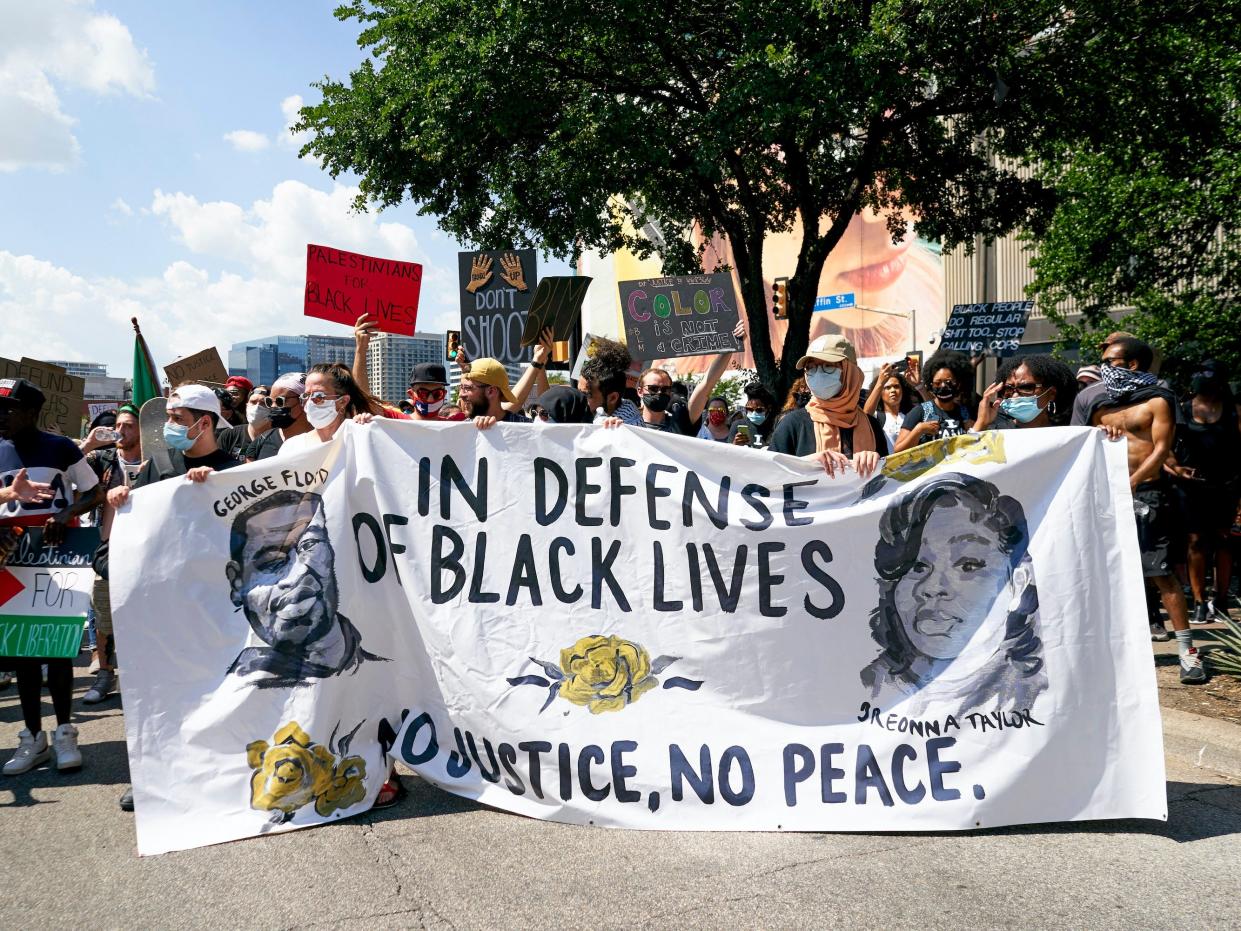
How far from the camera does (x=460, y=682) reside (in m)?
4.59

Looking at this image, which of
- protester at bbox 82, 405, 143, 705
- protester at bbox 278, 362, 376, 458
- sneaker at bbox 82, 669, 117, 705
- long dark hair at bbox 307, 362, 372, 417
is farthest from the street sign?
protester at bbox 278, 362, 376, 458

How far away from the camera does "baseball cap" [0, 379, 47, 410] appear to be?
5.36m

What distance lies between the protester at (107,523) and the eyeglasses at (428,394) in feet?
5.10

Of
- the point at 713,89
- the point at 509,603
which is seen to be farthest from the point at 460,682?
the point at 713,89

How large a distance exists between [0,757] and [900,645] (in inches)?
185

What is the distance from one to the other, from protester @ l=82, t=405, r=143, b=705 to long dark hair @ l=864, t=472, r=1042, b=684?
3.78 meters

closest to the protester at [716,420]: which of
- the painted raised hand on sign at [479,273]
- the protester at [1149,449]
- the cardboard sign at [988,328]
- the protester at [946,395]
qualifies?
the painted raised hand on sign at [479,273]

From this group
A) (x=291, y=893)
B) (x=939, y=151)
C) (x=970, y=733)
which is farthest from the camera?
(x=939, y=151)

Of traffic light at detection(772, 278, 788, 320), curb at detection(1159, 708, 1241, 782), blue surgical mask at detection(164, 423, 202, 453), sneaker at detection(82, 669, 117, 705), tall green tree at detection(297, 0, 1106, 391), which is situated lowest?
sneaker at detection(82, 669, 117, 705)

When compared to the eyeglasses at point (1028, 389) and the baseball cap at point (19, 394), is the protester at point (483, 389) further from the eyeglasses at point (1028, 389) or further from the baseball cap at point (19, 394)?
the eyeglasses at point (1028, 389)

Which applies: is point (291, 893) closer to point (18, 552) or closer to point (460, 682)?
point (460, 682)

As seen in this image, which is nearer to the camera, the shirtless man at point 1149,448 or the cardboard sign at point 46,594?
the cardboard sign at point 46,594

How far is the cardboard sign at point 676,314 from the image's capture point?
10328 millimetres

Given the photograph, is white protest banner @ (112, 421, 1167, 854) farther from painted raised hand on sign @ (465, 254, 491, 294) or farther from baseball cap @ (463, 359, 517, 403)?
painted raised hand on sign @ (465, 254, 491, 294)
